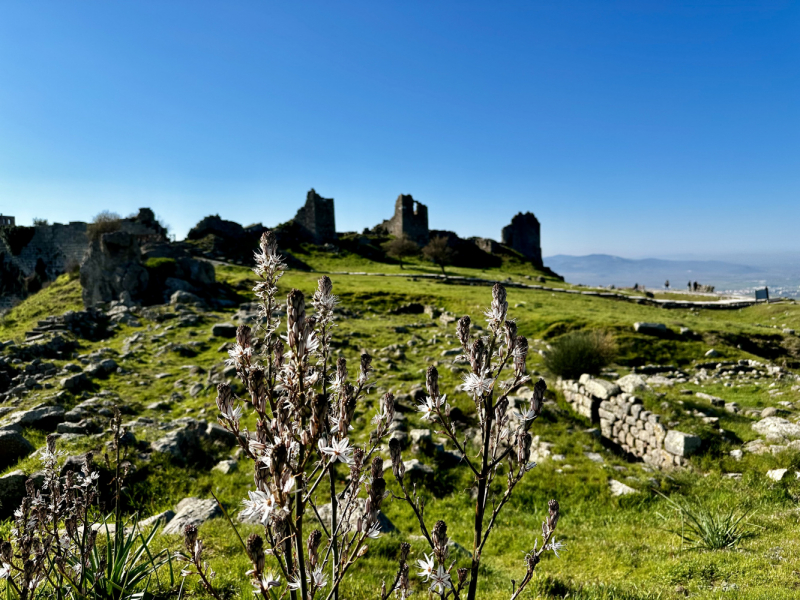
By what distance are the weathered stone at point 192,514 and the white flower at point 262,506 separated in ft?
19.9

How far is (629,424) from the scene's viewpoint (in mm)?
11969

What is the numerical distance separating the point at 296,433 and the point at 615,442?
40.9 ft

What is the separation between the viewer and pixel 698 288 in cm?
6788

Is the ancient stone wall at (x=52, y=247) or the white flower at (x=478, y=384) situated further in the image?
the ancient stone wall at (x=52, y=247)

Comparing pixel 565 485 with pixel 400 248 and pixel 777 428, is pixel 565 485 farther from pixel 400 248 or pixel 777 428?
pixel 400 248

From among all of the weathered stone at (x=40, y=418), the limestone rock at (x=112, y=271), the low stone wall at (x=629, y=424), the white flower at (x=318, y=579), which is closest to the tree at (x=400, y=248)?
the limestone rock at (x=112, y=271)

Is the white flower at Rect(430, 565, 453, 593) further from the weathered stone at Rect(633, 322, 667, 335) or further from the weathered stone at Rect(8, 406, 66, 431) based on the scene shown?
the weathered stone at Rect(633, 322, 667, 335)

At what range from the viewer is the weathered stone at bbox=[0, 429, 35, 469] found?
9.20 m

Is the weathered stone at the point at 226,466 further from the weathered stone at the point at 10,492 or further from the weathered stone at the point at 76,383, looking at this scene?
the weathered stone at the point at 76,383

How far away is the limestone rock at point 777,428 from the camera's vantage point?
10.1 metres

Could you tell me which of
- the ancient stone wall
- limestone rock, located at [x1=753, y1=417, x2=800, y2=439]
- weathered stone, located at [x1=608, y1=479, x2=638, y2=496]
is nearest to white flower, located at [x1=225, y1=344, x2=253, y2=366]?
weathered stone, located at [x1=608, y1=479, x2=638, y2=496]

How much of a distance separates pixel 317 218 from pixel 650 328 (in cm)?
7151

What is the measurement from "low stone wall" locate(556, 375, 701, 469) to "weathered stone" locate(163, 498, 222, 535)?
33.0 ft

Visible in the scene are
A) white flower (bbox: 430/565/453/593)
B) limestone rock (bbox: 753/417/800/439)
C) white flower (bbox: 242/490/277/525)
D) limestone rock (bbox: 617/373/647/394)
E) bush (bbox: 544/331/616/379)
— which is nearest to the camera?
white flower (bbox: 242/490/277/525)
